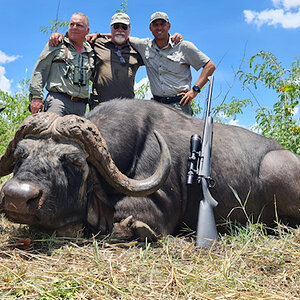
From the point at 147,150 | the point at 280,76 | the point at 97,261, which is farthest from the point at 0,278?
the point at 280,76

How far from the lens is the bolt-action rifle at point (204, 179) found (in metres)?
3.65

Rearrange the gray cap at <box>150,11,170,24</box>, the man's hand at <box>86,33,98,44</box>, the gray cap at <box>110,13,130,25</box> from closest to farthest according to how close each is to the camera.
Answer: the gray cap at <box>150,11,170,24</box> → the gray cap at <box>110,13,130,25</box> → the man's hand at <box>86,33,98,44</box>

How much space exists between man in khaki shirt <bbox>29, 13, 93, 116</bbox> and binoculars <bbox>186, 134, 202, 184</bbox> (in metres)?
2.73

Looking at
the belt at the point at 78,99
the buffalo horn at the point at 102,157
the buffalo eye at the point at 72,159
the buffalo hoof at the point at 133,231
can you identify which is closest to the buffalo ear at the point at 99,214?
the buffalo hoof at the point at 133,231

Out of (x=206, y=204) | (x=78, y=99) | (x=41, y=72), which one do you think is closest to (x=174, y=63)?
(x=78, y=99)

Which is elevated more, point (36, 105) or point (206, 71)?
point (206, 71)

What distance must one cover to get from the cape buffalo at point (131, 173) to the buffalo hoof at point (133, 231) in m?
0.01

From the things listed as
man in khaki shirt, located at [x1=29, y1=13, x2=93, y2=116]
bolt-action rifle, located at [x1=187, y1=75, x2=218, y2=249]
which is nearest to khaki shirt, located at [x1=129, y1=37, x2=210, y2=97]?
man in khaki shirt, located at [x1=29, y1=13, x2=93, y2=116]

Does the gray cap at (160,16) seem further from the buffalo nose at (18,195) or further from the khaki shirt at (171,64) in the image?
the buffalo nose at (18,195)

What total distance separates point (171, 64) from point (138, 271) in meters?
4.56

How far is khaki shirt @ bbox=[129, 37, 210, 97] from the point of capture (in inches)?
255

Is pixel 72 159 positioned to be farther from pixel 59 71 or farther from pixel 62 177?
pixel 59 71

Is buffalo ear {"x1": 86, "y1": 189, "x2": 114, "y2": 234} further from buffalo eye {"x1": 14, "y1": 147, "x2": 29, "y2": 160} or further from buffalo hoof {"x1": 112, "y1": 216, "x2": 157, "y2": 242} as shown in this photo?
buffalo eye {"x1": 14, "y1": 147, "x2": 29, "y2": 160}

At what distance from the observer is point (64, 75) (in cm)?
612
